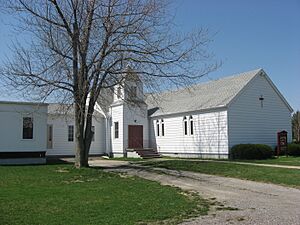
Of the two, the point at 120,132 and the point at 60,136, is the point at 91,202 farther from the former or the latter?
the point at 60,136

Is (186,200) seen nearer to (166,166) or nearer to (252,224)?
(252,224)

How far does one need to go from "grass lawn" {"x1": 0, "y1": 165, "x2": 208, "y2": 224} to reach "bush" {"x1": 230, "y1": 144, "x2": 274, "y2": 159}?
11432 mm

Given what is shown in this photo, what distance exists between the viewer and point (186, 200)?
37.1 feet

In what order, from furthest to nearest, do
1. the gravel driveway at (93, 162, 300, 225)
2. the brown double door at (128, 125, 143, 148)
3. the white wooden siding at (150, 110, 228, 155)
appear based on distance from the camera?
the brown double door at (128, 125, 143, 148)
the white wooden siding at (150, 110, 228, 155)
the gravel driveway at (93, 162, 300, 225)

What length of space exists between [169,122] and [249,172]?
49.3ft

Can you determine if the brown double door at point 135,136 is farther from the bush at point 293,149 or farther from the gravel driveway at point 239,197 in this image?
the gravel driveway at point 239,197

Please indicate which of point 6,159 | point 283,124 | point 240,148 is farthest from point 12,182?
point 283,124

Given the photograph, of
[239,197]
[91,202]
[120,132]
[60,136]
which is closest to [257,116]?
[120,132]

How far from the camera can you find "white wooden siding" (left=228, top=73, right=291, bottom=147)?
27062 mm

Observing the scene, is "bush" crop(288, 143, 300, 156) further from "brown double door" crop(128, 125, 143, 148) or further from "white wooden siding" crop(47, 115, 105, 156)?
"white wooden siding" crop(47, 115, 105, 156)

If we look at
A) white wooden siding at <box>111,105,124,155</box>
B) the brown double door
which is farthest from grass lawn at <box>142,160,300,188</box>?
the brown double door

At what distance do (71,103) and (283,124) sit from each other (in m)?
17.6

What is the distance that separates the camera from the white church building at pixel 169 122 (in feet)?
85.2

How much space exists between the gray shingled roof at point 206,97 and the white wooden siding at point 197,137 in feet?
1.97
